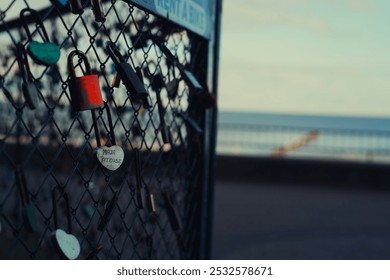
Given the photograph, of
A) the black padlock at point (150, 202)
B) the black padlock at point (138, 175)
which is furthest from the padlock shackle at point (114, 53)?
the black padlock at point (150, 202)

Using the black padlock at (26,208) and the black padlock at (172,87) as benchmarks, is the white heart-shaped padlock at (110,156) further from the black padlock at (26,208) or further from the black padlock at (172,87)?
the black padlock at (172,87)

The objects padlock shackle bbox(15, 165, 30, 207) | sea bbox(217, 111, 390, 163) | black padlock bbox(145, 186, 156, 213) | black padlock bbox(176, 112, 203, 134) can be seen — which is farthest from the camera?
sea bbox(217, 111, 390, 163)

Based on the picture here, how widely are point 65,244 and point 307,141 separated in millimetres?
11657

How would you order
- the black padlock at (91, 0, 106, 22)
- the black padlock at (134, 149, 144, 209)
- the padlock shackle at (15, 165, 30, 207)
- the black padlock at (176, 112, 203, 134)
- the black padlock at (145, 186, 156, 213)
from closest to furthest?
the padlock shackle at (15, 165, 30, 207) < the black padlock at (91, 0, 106, 22) < the black padlock at (134, 149, 144, 209) < the black padlock at (145, 186, 156, 213) < the black padlock at (176, 112, 203, 134)

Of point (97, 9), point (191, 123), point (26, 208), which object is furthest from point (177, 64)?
point (26, 208)

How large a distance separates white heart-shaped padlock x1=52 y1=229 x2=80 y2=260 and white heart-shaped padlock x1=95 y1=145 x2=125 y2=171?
10.6 inches

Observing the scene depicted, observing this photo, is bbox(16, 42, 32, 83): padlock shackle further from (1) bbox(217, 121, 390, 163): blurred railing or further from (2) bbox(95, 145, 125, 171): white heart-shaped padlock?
(1) bbox(217, 121, 390, 163): blurred railing

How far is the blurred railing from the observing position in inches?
528

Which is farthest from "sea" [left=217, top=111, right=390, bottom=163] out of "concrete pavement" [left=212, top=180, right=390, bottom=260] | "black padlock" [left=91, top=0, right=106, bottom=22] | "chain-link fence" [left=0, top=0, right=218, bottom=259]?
"black padlock" [left=91, top=0, right=106, bottom=22]

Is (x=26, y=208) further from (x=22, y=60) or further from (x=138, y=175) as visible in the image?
(x=138, y=175)

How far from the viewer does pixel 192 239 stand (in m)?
3.55

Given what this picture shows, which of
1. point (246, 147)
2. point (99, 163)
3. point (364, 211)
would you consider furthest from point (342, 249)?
point (246, 147)

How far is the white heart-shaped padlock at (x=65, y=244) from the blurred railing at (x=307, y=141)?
35.9ft
